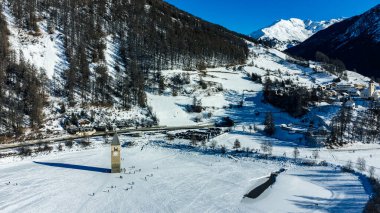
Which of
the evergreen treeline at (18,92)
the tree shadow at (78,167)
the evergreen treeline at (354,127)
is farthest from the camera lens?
the evergreen treeline at (18,92)

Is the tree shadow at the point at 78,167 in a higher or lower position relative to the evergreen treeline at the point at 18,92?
lower

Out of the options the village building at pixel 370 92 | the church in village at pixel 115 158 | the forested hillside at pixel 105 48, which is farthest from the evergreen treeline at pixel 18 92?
the village building at pixel 370 92

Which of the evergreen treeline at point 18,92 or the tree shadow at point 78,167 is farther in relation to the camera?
the evergreen treeline at point 18,92

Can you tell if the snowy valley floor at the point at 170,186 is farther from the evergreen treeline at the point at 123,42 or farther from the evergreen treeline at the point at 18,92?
the evergreen treeline at the point at 123,42

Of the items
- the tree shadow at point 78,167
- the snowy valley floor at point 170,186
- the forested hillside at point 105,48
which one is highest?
the forested hillside at point 105,48

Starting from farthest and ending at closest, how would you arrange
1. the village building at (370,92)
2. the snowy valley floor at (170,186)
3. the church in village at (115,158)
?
the village building at (370,92) → the church in village at (115,158) → the snowy valley floor at (170,186)

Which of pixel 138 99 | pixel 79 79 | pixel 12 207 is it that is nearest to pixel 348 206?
pixel 12 207

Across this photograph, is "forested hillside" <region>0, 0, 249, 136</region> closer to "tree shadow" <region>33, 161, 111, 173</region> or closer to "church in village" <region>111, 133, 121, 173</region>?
"tree shadow" <region>33, 161, 111, 173</region>

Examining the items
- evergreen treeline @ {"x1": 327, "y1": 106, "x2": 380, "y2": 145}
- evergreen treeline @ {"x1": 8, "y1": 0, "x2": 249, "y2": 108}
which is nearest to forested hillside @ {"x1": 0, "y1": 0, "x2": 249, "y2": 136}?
evergreen treeline @ {"x1": 8, "y1": 0, "x2": 249, "y2": 108}
